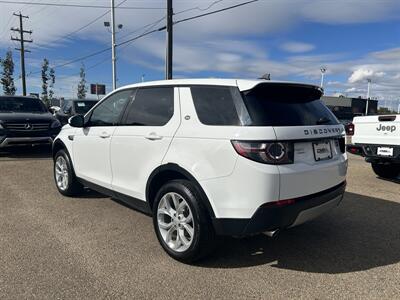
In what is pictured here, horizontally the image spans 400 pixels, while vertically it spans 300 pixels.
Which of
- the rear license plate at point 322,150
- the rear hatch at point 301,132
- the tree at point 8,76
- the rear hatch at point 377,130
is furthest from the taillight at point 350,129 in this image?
the tree at point 8,76

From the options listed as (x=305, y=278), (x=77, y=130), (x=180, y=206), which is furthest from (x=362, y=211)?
(x=77, y=130)

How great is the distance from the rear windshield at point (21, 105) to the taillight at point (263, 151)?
31.8ft

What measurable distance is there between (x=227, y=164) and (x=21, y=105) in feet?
32.8

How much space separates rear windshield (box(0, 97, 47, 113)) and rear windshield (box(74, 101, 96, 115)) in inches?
65.5

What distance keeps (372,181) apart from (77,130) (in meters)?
6.00

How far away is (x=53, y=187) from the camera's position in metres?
6.70

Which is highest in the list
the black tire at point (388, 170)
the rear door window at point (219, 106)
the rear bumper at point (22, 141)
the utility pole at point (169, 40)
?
the utility pole at point (169, 40)

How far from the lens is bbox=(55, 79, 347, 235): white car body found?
10.3 ft

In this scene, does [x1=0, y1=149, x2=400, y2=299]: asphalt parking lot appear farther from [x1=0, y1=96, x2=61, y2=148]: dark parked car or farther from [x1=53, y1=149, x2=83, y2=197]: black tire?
[x1=0, y1=96, x2=61, y2=148]: dark parked car

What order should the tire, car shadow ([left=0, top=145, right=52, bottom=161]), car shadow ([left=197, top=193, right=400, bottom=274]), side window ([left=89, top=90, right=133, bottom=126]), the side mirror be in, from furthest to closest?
car shadow ([left=0, top=145, right=52, bottom=161]), the side mirror, side window ([left=89, top=90, right=133, bottom=126]), car shadow ([left=197, top=193, right=400, bottom=274]), the tire

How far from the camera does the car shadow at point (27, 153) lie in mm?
10284

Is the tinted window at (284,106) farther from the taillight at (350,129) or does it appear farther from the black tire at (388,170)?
the black tire at (388,170)

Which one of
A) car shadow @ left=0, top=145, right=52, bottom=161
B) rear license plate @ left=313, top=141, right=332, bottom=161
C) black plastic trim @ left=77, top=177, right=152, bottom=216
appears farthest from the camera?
car shadow @ left=0, top=145, right=52, bottom=161

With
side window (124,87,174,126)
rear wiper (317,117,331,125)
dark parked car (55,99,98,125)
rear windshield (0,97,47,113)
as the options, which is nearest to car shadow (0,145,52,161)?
rear windshield (0,97,47,113)
